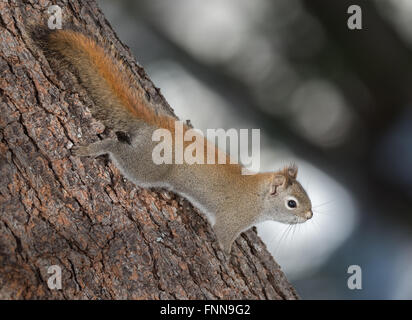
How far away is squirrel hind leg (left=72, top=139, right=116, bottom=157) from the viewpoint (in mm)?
1717

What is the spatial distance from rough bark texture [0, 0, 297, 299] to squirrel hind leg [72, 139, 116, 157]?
22 millimetres

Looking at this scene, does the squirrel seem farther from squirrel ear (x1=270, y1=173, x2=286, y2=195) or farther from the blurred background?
the blurred background

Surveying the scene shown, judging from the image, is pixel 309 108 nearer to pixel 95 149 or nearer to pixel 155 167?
pixel 155 167

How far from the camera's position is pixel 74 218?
1627mm

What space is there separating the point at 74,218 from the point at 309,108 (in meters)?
2.67

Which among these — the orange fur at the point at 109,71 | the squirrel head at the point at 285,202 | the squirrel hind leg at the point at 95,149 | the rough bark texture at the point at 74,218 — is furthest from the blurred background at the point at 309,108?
the squirrel hind leg at the point at 95,149

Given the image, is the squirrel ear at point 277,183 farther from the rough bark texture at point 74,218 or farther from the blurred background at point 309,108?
the blurred background at point 309,108

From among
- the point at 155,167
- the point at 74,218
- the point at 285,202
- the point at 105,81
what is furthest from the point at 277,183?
the point at 74,218

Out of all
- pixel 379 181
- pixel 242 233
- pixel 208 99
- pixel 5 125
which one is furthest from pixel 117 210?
pixel 379 181

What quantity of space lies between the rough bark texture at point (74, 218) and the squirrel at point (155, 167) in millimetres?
57

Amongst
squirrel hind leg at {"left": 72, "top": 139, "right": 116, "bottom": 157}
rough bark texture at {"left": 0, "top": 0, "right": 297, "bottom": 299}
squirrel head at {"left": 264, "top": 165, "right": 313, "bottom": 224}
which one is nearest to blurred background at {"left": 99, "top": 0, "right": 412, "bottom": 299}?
squirrel head at {"left": 264, "top": 165, "right": 313, "bottom": 224}

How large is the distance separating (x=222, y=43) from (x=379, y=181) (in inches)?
65.3

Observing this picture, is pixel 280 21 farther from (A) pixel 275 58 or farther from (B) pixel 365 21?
(B) pixel 365 21

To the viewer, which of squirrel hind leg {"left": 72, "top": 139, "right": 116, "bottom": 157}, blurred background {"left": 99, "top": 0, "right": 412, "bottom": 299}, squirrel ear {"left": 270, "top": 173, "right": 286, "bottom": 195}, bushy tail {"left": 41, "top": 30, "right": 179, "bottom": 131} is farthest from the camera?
blurred background {"left": 99, "top": 0, "right": 412, "bottom": 299}
